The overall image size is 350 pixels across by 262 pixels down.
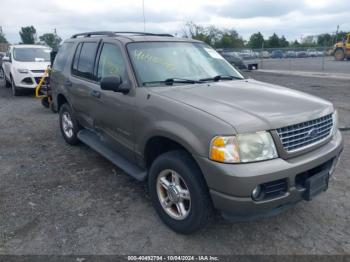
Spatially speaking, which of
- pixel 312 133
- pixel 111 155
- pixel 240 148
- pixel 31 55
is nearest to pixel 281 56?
pixel 31 55

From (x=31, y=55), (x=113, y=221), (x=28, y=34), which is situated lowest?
(x=113, y=221)

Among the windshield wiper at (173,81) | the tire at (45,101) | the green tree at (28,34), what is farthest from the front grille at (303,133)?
the green tree at (28,34)

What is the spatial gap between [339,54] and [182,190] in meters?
35.7

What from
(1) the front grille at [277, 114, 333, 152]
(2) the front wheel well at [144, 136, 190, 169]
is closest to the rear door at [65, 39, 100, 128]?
(2) the front wheel well at [144, 136, 190, 169]

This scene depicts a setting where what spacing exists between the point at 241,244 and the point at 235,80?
77.3 inches

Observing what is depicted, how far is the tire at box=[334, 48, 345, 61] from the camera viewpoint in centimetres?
3262

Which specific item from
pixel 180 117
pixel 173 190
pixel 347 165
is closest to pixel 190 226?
pixel 173 190

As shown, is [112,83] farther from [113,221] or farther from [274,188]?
[274,188]

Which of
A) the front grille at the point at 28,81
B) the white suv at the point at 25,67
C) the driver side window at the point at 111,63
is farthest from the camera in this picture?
the front grille at the point at 28,81

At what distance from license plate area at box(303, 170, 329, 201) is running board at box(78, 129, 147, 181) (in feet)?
5.25

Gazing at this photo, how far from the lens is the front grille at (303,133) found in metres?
2.60

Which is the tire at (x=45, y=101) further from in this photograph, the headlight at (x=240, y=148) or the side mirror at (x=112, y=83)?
the headlight at (x=240, y=148)

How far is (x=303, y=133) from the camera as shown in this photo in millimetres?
2730

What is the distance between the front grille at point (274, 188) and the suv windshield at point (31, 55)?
10.9 metres
